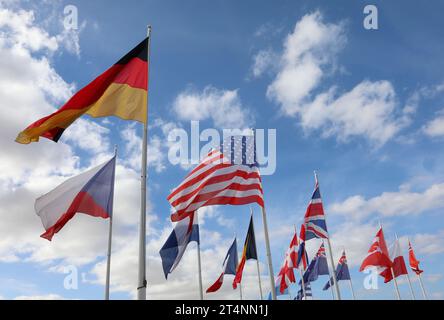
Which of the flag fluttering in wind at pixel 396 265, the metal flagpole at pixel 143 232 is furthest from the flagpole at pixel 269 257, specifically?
the flag fluttering in wind at pixel 396 265

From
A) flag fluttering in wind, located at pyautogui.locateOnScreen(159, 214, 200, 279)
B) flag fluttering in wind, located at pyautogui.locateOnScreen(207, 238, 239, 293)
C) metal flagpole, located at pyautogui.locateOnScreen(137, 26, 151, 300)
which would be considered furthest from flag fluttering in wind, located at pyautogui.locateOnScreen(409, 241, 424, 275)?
metal flagpole, located at pyautogui.locateOnScreen(137, 26, 151, 300)

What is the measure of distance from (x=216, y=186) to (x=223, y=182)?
356 millimetres

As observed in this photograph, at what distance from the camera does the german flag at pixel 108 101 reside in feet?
35.7

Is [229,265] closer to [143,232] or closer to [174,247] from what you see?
[174,247]

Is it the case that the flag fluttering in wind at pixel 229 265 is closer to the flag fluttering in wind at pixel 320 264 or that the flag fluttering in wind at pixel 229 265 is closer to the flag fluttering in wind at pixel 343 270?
A: the flag fluttering in wind at pixel 320 264

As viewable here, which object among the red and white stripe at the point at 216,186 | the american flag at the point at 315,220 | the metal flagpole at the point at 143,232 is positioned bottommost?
the metal flagpole at the point at 143,232

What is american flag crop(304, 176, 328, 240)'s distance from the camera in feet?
77.6

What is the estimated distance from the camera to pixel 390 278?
33625 mm

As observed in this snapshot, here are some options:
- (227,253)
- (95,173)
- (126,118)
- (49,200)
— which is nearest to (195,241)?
(227,253)

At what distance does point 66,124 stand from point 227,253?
27002mm

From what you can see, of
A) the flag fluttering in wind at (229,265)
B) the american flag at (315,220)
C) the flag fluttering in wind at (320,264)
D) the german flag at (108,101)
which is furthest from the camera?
the flag fluttering in wind at (320,264)

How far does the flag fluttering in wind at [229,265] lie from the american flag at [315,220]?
11.6 m

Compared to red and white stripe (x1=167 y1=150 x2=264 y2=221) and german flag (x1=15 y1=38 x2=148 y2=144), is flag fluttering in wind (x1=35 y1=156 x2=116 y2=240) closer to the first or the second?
red and white stripe (x1=167 y1=150 x2=264 y2=221)
